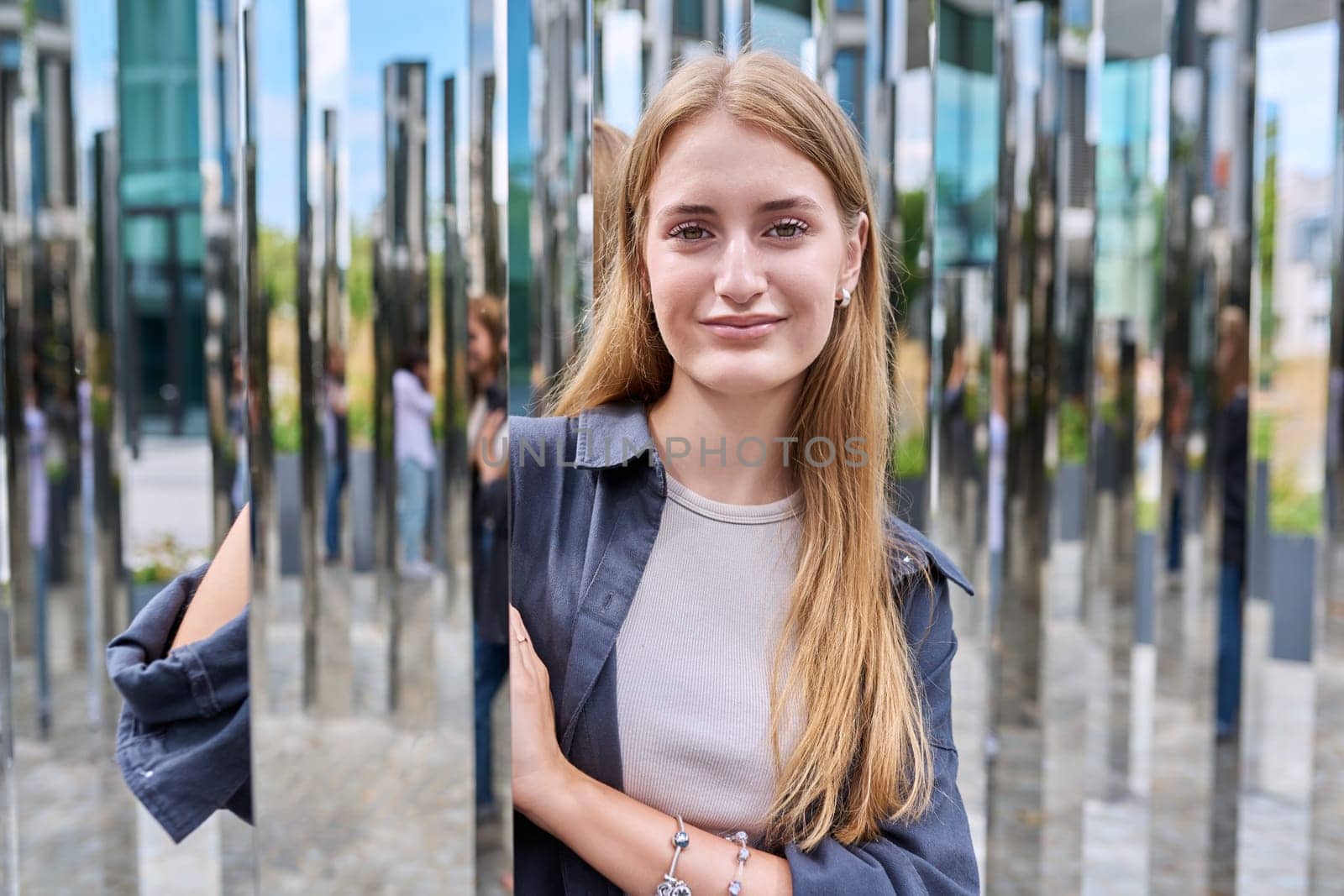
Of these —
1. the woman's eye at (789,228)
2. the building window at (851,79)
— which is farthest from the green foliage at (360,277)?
the building window at (851,79)

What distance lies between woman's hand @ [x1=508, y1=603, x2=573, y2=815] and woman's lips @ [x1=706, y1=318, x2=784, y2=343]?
0.90 ft

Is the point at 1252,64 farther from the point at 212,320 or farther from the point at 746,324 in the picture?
the point at 212,320

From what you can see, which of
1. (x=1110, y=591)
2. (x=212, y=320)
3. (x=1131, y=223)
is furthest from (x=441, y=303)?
(x=1110, y=591)

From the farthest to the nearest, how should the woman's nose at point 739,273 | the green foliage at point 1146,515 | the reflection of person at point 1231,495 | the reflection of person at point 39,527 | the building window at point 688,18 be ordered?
1. the green foliage at point 1146,515
2. the reflection of person at point 1231,495
3. the reflection of person at point 39,527
4. the building window at point 688,18
5. the woman's nose at point 739,273

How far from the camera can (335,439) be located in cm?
82

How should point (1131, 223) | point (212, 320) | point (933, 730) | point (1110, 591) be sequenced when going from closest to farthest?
point (933, 730) → point (212, 320) → point (1131, 223) → point (1110, 591)

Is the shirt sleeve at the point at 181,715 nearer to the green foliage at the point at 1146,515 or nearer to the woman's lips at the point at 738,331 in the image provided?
the woman's lips at the point at 738,331

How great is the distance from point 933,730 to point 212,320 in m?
0.92

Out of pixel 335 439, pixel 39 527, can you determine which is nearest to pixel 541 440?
pixel 335 439

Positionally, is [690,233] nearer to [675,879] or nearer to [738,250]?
[738,250]

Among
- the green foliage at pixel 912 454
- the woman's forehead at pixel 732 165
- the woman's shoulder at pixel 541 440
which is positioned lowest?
the green foliage at pixel 912 454

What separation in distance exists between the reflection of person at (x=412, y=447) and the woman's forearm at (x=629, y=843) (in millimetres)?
236

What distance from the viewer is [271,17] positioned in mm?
773

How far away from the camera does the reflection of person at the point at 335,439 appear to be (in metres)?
0.80
